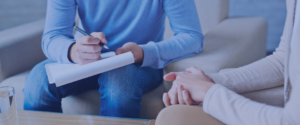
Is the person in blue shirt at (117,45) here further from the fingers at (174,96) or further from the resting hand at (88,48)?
the fingers at (174,96)

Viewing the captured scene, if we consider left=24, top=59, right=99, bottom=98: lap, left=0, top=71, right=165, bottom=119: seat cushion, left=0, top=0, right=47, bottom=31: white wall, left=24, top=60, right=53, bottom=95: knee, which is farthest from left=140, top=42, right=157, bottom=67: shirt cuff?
left=0, top=0, right=47, bottom=31: white wall

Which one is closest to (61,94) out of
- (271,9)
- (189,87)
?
(189,87)

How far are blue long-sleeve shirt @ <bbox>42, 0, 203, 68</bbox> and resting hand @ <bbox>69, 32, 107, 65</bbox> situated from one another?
0.42ft

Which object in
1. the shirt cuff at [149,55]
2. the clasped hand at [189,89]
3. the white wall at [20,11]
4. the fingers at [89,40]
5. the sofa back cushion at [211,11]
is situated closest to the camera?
the clasped hand at [189,89]

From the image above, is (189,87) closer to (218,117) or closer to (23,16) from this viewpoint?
(218,117)

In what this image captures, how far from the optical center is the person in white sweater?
1.50 ft

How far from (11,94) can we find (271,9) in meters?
2.56

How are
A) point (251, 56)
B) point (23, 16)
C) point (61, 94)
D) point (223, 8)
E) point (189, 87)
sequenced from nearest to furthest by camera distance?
point (189, 87) < point (61, 94) < point (251, 56) < point (223, 8) < point (23, 16)

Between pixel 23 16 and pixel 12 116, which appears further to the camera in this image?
pixel 23 16

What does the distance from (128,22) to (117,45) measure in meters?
0.10

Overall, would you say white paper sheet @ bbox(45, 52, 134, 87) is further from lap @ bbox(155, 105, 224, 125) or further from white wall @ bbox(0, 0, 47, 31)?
white wall @ bbox(0, 0, 47, 31)

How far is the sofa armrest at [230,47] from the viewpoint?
0.91 metres

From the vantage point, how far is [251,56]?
1.16m

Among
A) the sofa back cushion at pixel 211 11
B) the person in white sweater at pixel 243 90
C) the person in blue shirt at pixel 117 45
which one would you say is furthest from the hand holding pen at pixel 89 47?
the sofa back cushion at pixel 211 11
